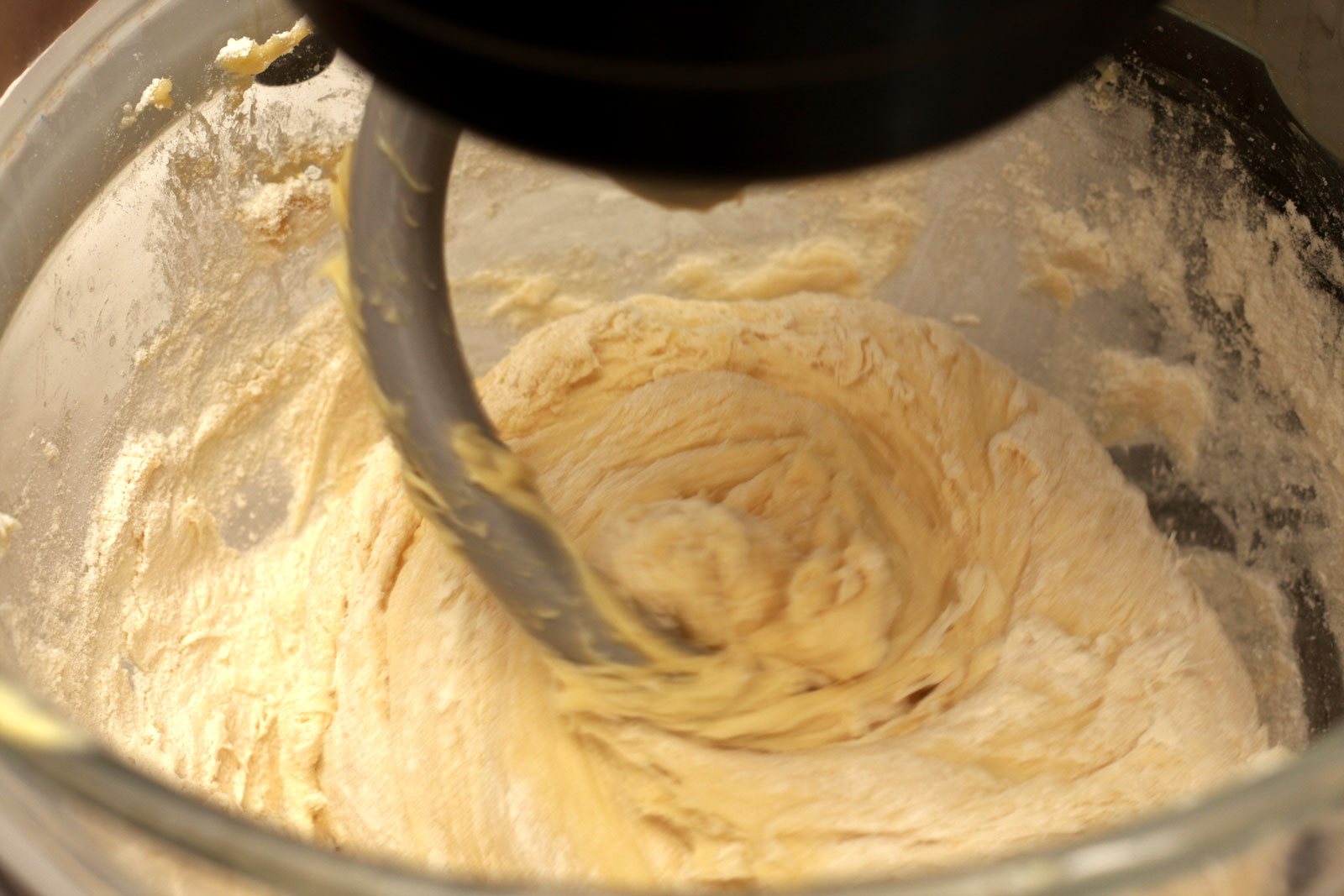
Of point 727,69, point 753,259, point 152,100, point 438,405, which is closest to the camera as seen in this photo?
point 727,69

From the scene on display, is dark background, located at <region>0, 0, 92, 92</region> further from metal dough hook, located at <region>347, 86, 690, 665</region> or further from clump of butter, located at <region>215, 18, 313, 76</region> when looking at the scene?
metal dough hook, located at <region>347, 86, 690, 665</region>

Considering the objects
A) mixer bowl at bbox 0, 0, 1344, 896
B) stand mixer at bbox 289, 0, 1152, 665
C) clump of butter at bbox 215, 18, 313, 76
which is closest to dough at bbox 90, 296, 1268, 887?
mixer bowl at bbox 0, 0, 1344, 896

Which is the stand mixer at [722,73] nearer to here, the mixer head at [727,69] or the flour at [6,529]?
the mixer head at [727,69]

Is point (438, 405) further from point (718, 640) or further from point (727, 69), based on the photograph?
point (727, 69)

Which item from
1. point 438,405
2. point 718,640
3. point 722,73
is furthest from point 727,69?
point 718,640

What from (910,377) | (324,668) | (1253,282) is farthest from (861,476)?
(324,668)

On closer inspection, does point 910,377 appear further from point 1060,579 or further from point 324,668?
point 324,668
